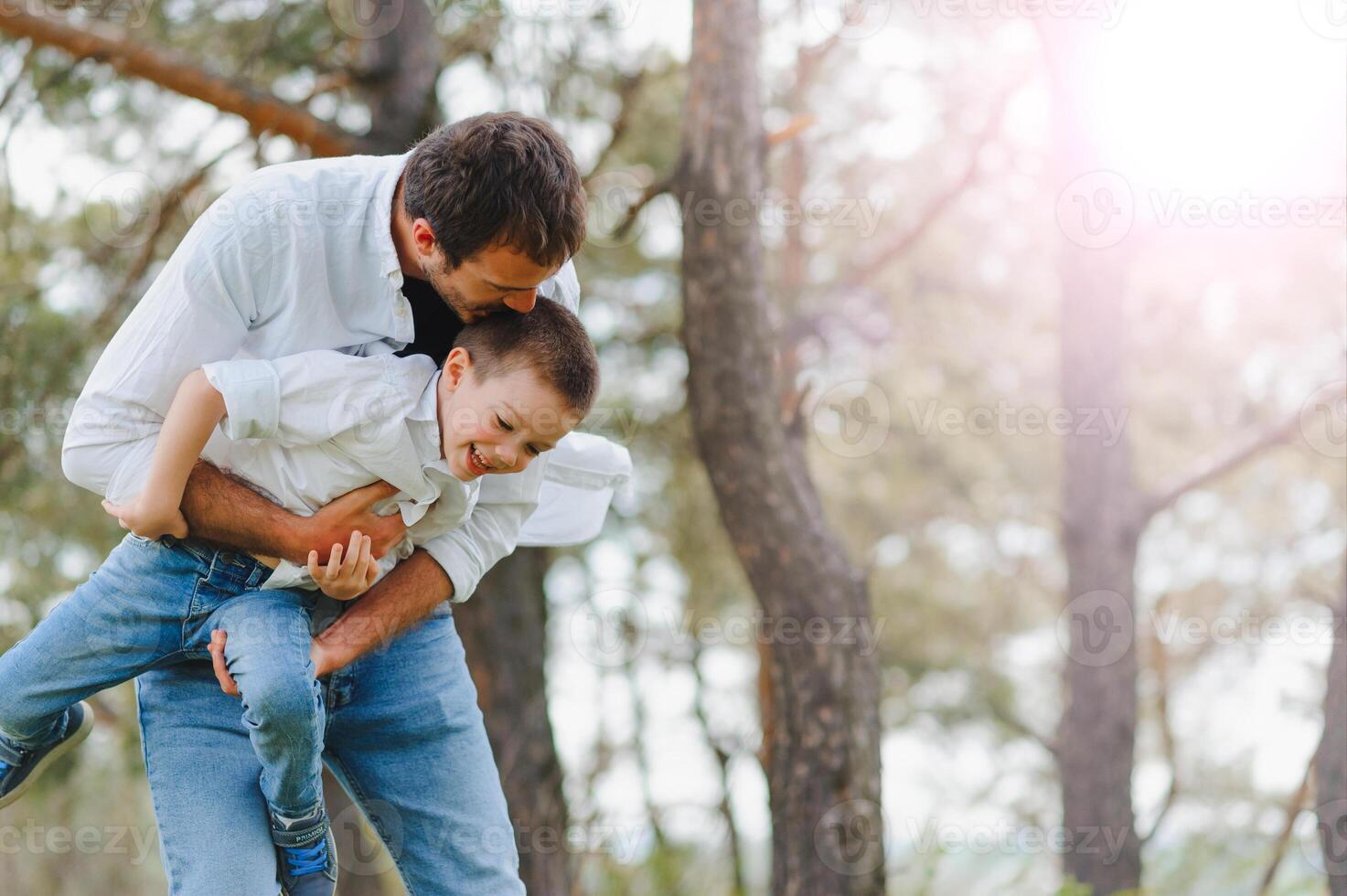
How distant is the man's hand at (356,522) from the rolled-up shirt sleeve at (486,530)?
5.9 inches

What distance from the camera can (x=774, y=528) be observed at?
16.2 ft

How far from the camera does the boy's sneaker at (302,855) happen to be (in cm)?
231

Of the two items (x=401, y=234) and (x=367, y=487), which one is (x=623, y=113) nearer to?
(x=401, y=234)

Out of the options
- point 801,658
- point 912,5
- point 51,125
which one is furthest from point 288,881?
point 912,5

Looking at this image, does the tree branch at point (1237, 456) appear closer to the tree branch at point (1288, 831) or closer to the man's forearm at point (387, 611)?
the tree branch at point (1288, 831)

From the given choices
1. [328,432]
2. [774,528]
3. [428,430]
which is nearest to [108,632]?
[328,432]

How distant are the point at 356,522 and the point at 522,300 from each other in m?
0.50

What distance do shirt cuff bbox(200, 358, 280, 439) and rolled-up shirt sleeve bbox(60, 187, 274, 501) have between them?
0.09 meters

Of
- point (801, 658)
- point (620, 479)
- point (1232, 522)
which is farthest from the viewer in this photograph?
point (1232, 522)

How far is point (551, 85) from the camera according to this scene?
248 inches

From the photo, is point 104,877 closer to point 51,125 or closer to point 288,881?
point 51,125

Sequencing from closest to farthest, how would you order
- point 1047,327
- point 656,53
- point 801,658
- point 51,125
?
1. point 801,658
2. point 51,125
3. point 656,53
4. point 1047,327

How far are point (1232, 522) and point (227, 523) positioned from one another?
12.3m

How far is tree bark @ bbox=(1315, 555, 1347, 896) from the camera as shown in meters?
3.77
